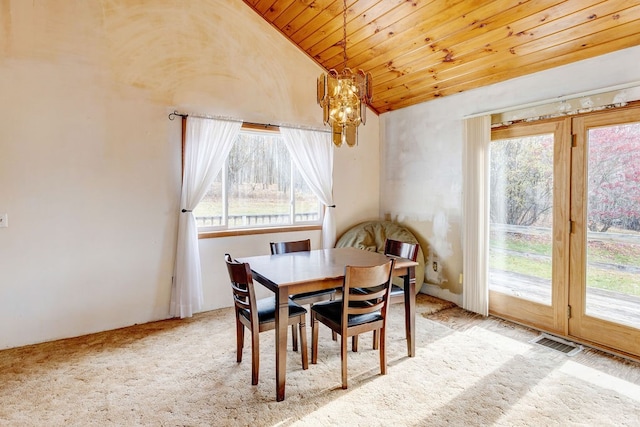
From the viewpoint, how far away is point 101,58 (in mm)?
3283

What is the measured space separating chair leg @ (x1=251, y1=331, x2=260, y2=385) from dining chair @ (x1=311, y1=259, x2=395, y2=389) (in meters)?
0.49

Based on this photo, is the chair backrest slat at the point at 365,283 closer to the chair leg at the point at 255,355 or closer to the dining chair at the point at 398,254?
the dining chair at the point at 398,254

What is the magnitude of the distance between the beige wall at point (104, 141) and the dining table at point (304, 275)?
1.38 m

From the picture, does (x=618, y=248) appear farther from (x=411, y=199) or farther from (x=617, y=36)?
(x=411, y=199)

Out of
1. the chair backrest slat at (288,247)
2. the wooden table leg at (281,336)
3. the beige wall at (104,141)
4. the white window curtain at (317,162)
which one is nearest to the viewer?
the wooden table leg at (281,336)

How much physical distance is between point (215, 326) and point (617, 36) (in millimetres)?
4264

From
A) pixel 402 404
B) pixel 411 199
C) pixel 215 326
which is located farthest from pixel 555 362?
pixel 215 326

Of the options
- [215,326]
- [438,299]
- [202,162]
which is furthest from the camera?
[438,299]

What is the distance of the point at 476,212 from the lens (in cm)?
378

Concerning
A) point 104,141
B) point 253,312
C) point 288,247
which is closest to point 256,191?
point 288,247

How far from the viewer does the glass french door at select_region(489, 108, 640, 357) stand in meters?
2.83

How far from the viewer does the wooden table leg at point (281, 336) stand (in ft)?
7.34

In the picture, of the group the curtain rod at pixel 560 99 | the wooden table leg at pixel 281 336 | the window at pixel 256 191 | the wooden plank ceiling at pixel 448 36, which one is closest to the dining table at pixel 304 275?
the wooden table leg at pixel 281 336

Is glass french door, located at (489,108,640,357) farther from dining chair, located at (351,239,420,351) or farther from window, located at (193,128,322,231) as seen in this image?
window, located at (193,128,322,231)
